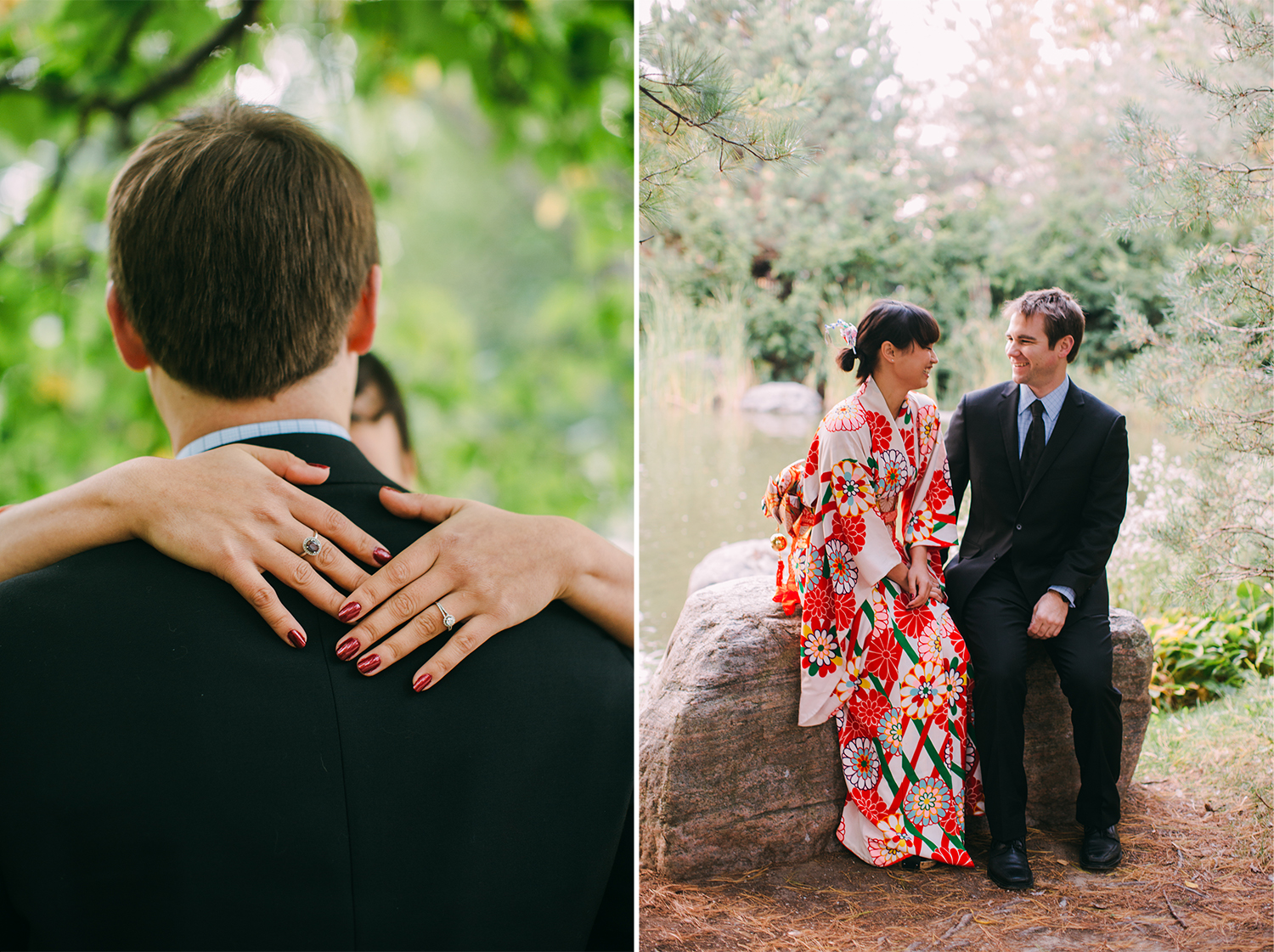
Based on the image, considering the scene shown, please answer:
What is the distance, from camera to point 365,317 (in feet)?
4.08

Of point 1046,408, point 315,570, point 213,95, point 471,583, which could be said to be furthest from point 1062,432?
point 213,95

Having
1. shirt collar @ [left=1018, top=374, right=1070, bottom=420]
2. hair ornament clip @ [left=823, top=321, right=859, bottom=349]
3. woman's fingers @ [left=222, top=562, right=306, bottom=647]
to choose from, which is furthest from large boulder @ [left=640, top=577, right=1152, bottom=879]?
woman's fingers @ [left=222, top=562, right=306, bottom=647]

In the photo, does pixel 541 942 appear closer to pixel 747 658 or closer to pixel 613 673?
pixel 613 673

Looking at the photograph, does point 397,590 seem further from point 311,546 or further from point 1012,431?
point 1012,431

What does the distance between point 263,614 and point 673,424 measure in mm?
1674

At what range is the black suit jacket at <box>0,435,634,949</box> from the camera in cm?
101

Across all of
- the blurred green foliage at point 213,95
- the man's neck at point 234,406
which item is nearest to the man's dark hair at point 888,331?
the blurred green foliage at point 213,95

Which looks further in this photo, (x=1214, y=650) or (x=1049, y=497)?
(x=1214, y=650)

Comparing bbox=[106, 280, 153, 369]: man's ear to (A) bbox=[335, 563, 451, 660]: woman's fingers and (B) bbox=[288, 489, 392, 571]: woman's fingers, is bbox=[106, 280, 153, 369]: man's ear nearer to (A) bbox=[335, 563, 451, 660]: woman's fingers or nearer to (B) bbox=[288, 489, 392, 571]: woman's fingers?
(B) bbox=[288, 489, 392, 571]: woman's fingers

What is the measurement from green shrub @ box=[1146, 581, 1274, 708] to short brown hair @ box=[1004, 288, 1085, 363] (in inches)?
39.5

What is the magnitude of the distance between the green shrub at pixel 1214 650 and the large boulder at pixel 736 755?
683 mm

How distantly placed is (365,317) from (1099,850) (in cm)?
181

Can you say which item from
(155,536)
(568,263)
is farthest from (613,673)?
(568,263)

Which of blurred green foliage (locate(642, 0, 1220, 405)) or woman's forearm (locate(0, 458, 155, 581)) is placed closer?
woman's forearm (locate(0, 458, 155, 581))
